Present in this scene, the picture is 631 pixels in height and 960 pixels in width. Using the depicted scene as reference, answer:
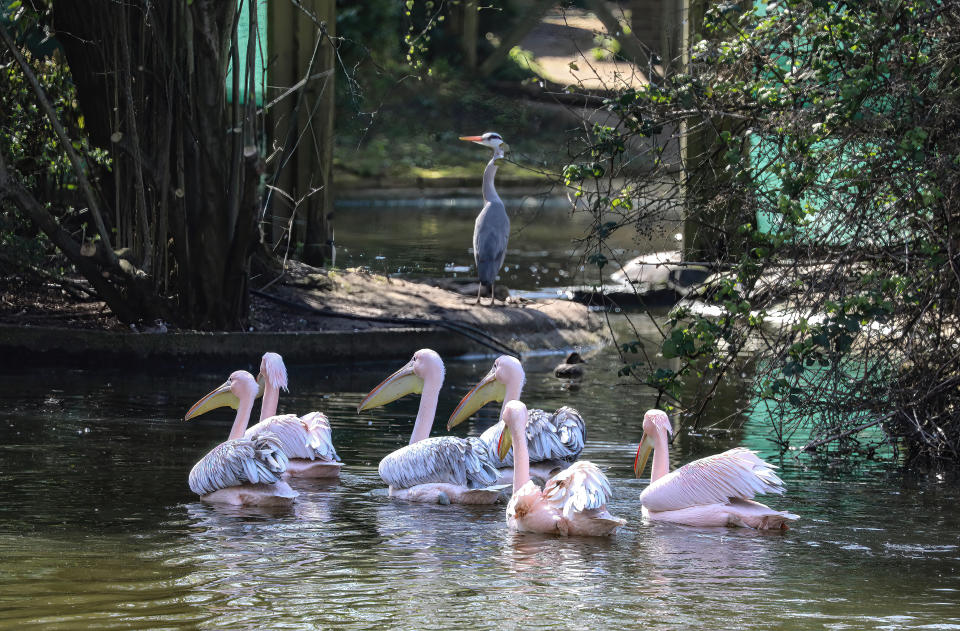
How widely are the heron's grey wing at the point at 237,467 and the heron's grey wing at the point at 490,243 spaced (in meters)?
6.52

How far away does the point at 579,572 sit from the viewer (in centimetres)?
570

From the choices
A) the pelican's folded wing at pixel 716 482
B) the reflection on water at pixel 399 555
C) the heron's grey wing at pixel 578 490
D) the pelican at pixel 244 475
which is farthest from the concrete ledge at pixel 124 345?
the pelican's folded wing at pixel 716 482

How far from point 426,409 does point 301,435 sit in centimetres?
76

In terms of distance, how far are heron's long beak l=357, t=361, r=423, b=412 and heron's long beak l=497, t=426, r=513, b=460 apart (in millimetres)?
973

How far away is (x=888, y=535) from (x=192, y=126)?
21.0ft

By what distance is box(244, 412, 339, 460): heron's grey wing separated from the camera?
24.4ft

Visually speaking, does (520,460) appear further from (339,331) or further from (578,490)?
(339,331)

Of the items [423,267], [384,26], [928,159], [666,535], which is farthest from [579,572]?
[384,26]

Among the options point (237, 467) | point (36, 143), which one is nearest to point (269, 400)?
point (237, 467)

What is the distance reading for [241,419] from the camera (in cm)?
782

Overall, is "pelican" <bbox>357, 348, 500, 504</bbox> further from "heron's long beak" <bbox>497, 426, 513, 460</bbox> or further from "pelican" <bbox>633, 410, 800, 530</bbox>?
"pelican" <bbox>633, 410, 800, 530</bbox>

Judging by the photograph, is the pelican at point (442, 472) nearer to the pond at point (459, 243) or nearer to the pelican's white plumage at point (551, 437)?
the pelican's white plumage at point (551, 437)

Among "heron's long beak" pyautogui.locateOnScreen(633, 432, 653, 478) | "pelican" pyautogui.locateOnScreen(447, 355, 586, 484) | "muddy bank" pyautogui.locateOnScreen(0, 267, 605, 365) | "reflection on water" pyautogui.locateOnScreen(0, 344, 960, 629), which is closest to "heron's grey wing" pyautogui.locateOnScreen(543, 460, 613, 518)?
"reflection on water" pyautogui.locateOnScreen(0, 344, 960, 629)

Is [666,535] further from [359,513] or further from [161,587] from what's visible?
[161,587]
